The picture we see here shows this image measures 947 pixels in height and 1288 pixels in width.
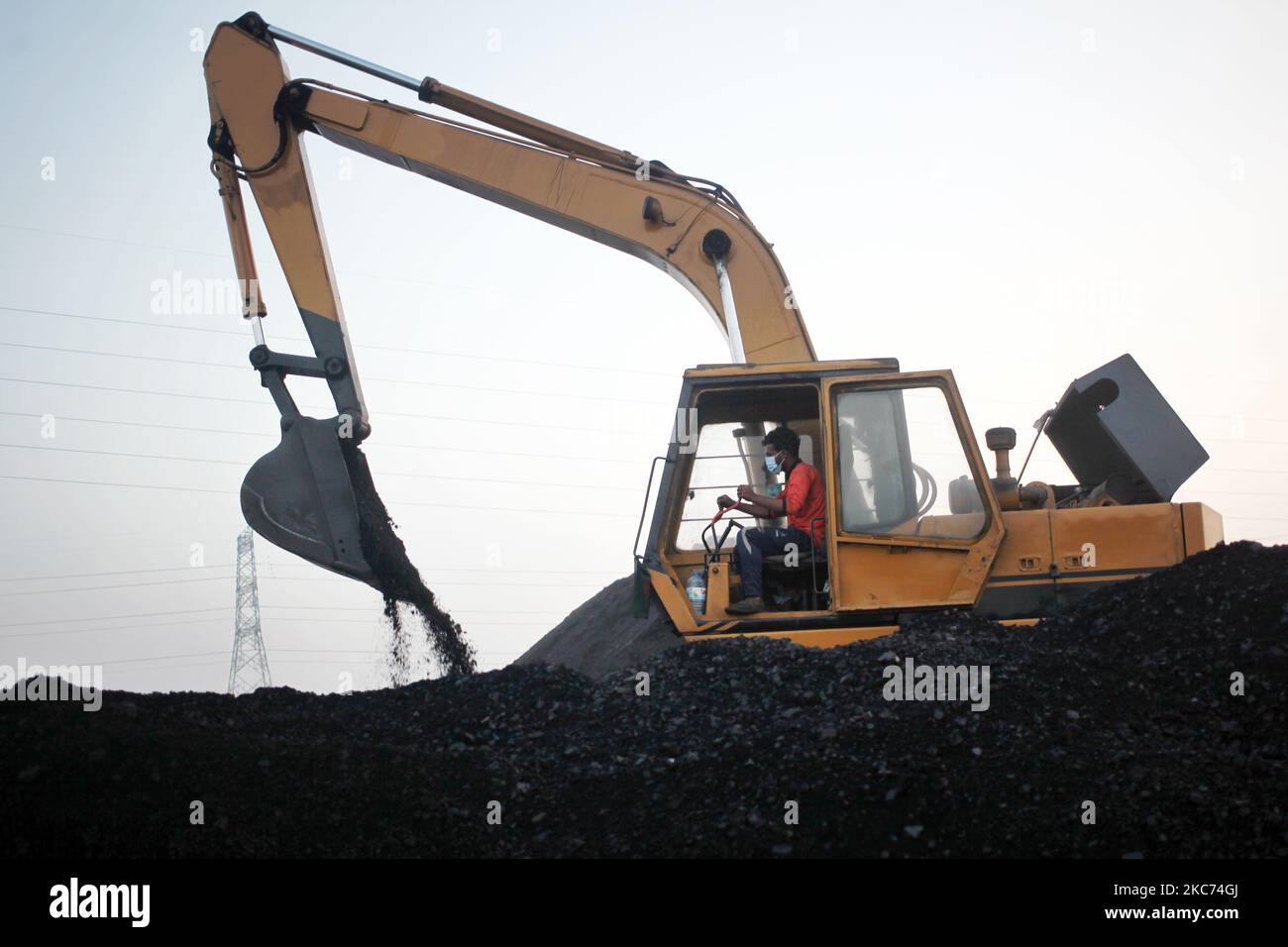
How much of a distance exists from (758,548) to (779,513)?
0.82 feet

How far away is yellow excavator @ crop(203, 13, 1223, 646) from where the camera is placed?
7.73 meters

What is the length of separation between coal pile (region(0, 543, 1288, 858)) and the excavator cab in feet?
1.49

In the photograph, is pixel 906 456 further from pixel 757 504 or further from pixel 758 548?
pixel 758 548

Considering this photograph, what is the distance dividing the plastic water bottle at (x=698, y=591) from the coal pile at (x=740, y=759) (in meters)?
0.52

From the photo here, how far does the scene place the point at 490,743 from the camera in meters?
6.58

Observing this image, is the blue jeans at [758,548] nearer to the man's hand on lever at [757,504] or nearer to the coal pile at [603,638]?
the man's hand on lever at [757,504]

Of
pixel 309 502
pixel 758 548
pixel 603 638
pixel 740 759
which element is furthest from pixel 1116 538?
pixel 603 638

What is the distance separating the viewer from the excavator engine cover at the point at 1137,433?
328 inches

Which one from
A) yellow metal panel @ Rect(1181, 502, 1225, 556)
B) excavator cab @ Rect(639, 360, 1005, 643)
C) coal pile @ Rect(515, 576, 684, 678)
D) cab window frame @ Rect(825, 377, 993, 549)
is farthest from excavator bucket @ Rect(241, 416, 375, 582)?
yellow metal panel @ Rect(1181, 502, 1225, 556)

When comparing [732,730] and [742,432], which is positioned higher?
[742,432]

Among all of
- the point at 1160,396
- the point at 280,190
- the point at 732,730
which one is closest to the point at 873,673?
the point at 732,730
